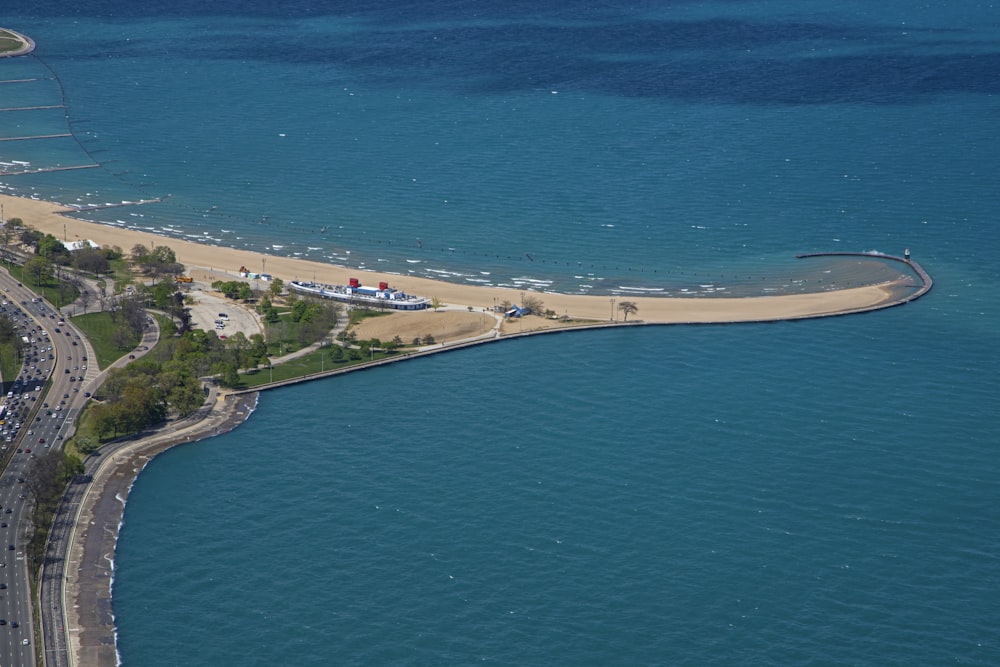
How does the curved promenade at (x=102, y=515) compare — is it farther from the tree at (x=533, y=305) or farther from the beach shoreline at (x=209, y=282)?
the tree at (x=533, y=305)

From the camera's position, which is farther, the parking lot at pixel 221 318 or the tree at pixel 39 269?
the tree at pixel 39 269

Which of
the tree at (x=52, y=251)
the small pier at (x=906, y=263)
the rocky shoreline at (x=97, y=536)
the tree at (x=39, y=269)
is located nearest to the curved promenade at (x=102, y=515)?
the rocky shoreline at (x=97, y=536)

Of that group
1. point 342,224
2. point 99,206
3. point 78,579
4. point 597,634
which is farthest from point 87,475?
point 99,206

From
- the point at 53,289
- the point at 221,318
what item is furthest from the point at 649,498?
the point at 53,289

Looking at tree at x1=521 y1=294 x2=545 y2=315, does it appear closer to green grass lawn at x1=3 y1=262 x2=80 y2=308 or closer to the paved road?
the paved road

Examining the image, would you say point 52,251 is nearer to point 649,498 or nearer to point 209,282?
point 209,282

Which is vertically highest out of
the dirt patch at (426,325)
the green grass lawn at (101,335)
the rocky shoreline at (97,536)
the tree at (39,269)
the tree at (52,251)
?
the tree at (52,251)

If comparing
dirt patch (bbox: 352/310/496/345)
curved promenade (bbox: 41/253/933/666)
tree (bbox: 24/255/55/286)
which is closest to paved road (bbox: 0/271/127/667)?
curved promenade (bbox: 41/253/933/666)
